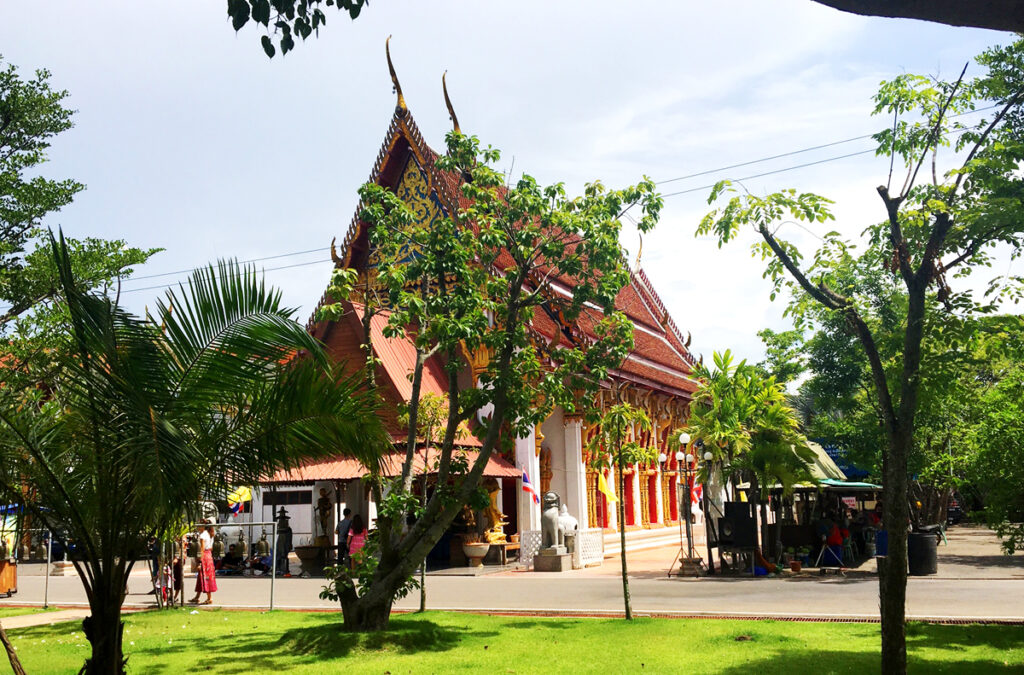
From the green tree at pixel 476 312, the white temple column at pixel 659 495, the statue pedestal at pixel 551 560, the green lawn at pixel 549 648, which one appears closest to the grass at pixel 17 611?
the green lawn at pixel 549 648

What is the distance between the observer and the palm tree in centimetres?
705

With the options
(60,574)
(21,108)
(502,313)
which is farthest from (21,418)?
(60,574)

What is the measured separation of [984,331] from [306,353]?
260 inches

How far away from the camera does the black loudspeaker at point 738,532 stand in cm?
1866

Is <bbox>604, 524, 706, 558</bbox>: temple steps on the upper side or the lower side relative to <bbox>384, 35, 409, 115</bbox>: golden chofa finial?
lower

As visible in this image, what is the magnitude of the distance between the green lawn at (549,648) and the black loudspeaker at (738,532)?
7.28 metres

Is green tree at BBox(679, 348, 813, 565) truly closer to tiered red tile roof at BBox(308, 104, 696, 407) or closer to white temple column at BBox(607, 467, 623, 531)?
tiered red tile roof at BBox(308, 104, 696, 407)

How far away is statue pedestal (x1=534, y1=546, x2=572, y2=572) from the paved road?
0.51 meters

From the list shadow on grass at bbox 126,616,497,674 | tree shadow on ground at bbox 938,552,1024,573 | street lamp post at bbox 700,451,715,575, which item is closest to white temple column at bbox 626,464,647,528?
tree shadow on ground at bbox 938,552,1024,573

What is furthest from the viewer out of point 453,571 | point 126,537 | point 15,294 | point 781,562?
point 453,571

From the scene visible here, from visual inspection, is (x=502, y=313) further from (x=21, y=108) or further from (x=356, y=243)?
(x=356, y=243)

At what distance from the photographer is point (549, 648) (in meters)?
10.2

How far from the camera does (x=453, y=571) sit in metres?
22.2

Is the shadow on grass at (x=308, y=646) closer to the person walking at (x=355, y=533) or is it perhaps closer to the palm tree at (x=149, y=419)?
the palm tree at (x=149, y=419)
